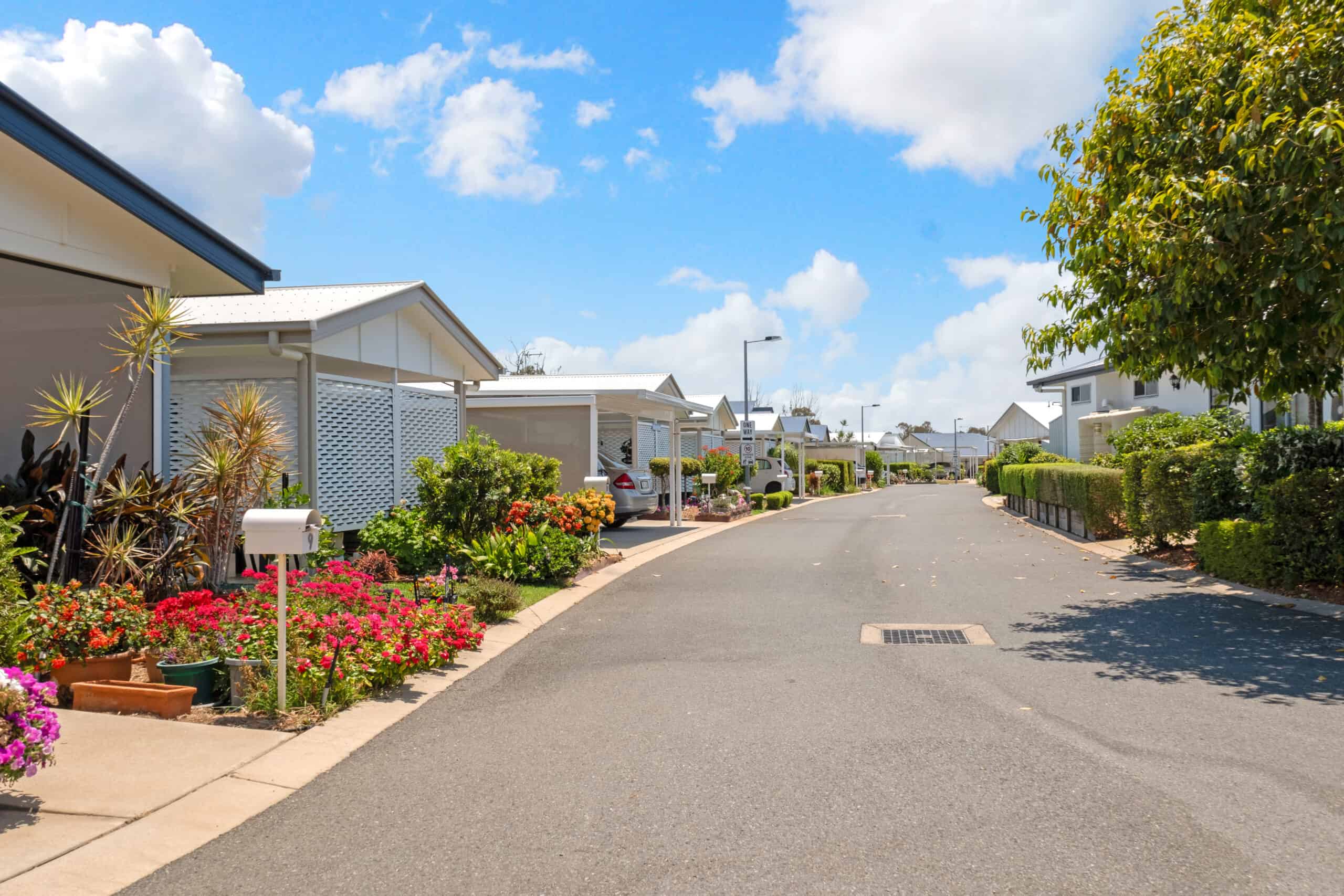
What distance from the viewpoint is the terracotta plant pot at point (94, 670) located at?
6.50m

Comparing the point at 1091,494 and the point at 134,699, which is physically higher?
the point at 1091,494

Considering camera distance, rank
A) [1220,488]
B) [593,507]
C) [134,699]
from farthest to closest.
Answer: [593,507] < [1220,488] < [134,699]

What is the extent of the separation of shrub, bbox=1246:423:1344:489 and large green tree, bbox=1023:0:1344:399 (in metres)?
1.87

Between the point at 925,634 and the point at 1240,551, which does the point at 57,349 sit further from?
the point at 1240,551

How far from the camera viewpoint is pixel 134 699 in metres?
6.21

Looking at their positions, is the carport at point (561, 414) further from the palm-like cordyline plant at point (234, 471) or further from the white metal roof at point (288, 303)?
the palm-like cordyline plant at point (234, 471)

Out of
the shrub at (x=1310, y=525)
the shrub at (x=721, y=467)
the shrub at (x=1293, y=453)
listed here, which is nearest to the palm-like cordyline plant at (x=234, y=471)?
the shrub at (x=1310, y=525)

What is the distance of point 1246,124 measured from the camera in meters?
8.41

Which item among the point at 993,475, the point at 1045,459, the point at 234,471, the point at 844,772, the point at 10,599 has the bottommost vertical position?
the point at 844,772

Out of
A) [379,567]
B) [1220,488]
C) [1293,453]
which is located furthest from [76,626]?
[1220,488]

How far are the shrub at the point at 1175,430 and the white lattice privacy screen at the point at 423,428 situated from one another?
13.0m

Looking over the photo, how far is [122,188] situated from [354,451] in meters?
5.34

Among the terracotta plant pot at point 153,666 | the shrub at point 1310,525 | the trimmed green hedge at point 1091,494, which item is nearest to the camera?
the terracotta plant pot at point 153,666

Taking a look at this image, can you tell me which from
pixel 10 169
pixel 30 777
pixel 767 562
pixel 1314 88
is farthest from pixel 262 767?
pixel 767 562
